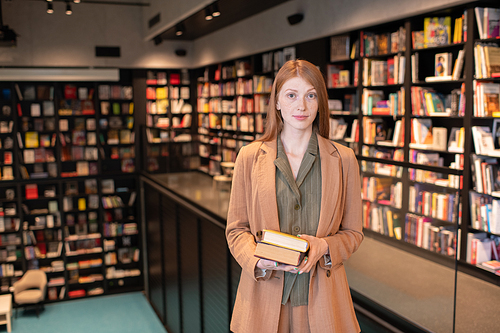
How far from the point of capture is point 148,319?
24.1 ft

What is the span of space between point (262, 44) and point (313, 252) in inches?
206

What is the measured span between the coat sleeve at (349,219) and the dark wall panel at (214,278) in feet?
7.95

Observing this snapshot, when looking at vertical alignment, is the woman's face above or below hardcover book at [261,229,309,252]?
above

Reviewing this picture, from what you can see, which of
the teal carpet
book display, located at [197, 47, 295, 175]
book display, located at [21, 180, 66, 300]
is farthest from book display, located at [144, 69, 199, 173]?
the teal carpet

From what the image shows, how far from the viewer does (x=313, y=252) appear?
55.6 inches

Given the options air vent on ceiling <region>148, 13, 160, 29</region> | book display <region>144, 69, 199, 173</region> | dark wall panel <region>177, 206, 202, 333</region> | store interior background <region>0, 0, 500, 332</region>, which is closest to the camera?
store interior background <region>0, 0, 500, 332</region>

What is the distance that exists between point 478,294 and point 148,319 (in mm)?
5784

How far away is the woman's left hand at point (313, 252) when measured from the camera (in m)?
1.41

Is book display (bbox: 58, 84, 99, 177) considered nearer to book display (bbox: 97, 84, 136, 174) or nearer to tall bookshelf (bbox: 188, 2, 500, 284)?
book display (bbox: 97, 84, 136, 174)

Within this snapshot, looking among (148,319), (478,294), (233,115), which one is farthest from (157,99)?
(478,294)

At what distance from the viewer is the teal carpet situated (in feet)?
23.1

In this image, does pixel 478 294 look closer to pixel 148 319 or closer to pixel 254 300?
pixel 254 300

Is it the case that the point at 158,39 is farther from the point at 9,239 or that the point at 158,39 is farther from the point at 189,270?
the point at 189,270

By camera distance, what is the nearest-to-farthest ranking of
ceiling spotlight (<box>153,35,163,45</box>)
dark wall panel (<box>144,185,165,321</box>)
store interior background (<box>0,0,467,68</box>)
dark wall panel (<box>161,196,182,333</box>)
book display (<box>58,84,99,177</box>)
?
dark wall panel (<box>161,196,182,333</box>), store interior background (<box>0,0,467,68</box>), dark wall panel (<box>144,185,165,321</box>), ceiling spotlight (<box>153,35,163,45</box>), book display (<box>58,84,99,177</box>)
